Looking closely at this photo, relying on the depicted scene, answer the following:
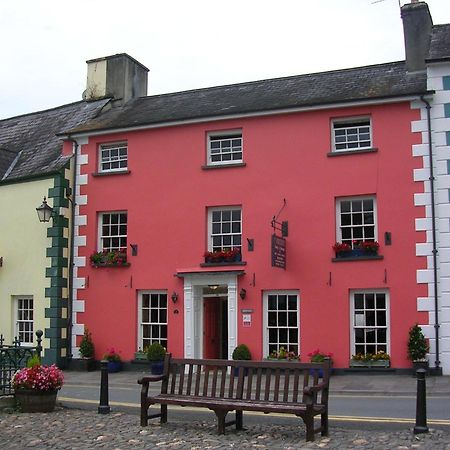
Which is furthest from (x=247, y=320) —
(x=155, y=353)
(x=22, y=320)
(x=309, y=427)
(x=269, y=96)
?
Answer: (x=309, y=427)

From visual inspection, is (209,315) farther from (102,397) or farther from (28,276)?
(102,397)

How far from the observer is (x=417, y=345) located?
18.0 m

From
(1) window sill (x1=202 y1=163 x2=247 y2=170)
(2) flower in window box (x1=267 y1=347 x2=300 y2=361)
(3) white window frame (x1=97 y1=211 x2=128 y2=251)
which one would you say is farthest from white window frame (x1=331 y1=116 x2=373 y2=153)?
(3) white window frame (x1=97 y1=211 x2=128 y2=251)

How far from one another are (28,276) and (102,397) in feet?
37.5

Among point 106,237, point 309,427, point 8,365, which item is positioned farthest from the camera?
point 106,237

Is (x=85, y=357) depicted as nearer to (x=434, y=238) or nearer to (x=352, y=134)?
(x=352, y=134)

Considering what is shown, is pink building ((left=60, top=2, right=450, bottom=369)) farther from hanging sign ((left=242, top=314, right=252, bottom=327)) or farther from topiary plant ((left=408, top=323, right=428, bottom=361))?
topiary plant ((left=408, top=323, right=428, bottom=361))

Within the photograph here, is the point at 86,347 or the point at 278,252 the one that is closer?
the point at 278,252

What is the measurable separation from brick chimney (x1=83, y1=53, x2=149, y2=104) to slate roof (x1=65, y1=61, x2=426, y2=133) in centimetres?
82

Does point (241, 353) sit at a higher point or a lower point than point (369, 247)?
lower

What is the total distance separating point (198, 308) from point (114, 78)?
9589 mm

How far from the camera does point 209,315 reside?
69.8ft

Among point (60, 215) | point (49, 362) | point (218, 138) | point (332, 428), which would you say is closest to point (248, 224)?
point (218, 138)

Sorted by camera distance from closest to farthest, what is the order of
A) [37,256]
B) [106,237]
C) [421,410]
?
[421,410]
[106,237]
[37,256]
